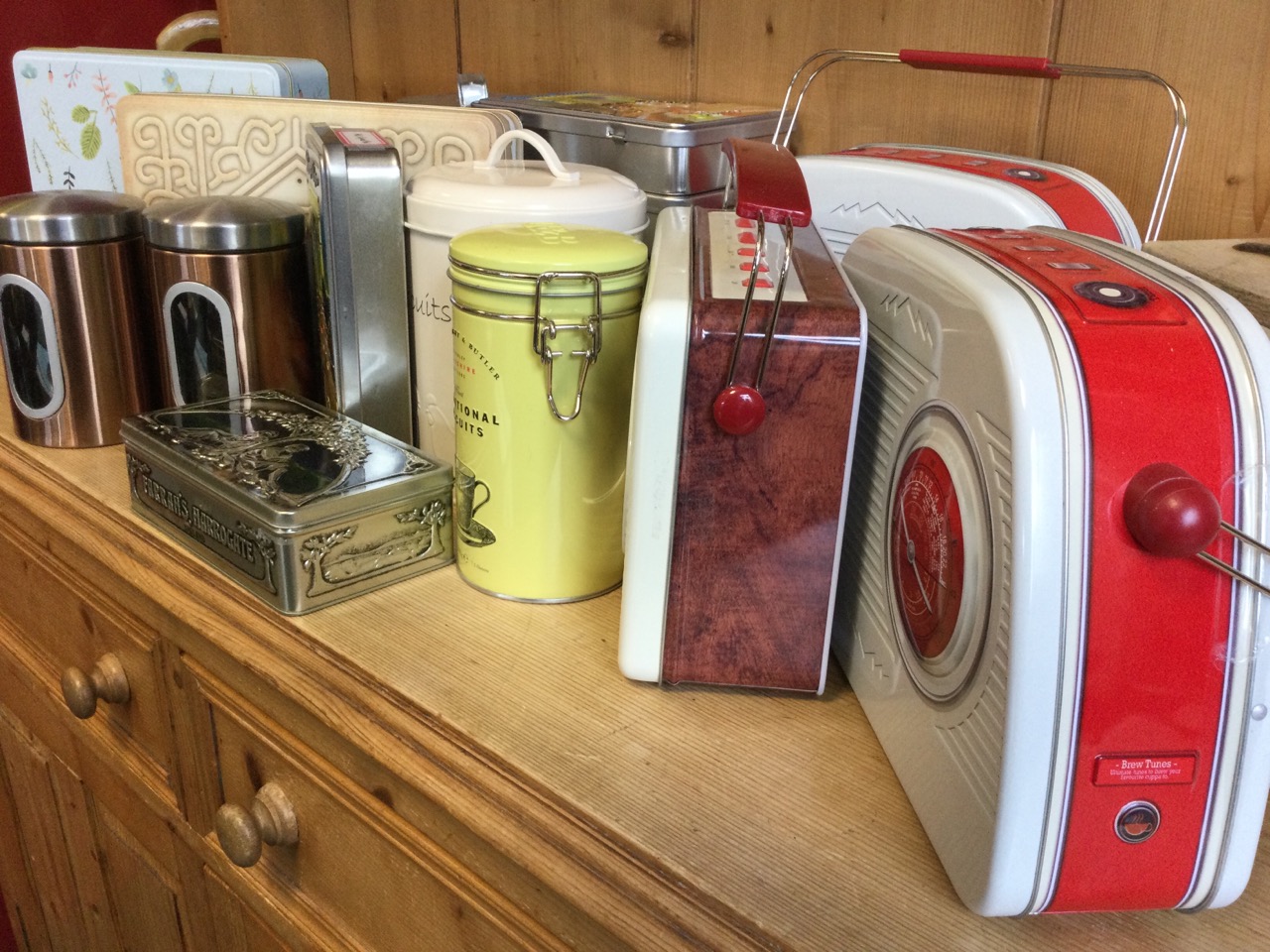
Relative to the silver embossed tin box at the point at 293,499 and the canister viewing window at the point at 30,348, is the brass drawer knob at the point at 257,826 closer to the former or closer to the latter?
the silver embossed tin box at the point at 293,499

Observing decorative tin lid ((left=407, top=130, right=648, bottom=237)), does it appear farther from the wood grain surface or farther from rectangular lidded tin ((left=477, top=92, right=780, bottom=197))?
the wood grain surface

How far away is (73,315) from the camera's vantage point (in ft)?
2.51

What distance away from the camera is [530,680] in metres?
0.55

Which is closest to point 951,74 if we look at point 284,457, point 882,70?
point 882,70

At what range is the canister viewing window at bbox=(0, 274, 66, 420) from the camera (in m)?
0.75

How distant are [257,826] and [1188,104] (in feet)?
2.52

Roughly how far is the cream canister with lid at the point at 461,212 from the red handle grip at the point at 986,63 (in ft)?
0.70

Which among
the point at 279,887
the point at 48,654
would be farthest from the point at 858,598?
the point at 48,654

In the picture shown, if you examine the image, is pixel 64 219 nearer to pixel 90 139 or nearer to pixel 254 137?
pixel 254 137

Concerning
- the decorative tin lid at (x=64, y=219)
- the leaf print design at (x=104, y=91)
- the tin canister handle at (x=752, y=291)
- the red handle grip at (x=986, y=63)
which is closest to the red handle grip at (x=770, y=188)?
the tin canister handle at (x=752, y=291)

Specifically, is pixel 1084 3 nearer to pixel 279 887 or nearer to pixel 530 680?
pixel 530 680

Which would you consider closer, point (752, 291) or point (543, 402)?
point (752, 291)

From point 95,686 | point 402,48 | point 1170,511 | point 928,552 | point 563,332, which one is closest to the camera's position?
point 1170,511

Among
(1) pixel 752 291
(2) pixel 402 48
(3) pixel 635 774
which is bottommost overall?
(3) pixel 635 774
